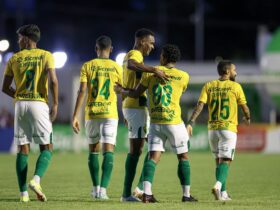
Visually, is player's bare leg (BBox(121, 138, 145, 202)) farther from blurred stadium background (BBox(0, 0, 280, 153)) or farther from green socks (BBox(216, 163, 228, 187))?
blurred stadium background (BBox(0, 0, 280, 153))

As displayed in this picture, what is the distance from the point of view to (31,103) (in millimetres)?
13625

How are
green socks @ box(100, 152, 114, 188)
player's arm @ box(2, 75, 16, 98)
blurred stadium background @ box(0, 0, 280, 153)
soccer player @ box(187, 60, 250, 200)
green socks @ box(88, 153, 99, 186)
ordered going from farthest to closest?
blurred stadium background @ box(0, 0, 280, 153) → soccer player @ box(187, 60, 250, 200) → green socks @ box(88, 153, 99, 186) → green socks @ box(100, 152, 114, 188) → player's arm @ box(2, 75, 16, 98)

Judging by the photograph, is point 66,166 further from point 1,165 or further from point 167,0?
point 167,0

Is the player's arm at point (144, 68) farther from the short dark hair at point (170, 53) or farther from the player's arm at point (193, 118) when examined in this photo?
the player's arm at point (193, 118)

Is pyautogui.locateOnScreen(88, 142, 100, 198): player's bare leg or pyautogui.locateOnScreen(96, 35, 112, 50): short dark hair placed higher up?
pyautogui.locateOnScreen(96, 35, 112, 50): short dark hair

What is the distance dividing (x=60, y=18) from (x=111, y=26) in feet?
14.7

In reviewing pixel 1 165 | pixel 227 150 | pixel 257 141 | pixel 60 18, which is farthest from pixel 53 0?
pixel 227 150

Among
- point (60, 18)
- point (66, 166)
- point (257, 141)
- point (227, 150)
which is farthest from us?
point (60, 18)

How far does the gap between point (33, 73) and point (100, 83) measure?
1.10 meters

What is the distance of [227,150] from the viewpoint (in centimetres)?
1479

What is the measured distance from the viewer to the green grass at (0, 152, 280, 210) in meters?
13.3

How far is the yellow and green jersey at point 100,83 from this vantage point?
14305 mm

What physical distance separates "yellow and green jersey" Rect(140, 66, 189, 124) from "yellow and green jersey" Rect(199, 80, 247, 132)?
4.01 ft

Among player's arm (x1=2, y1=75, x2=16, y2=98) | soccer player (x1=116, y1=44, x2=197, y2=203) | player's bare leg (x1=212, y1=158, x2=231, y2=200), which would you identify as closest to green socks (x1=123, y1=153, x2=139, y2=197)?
soccer player (x1=116, y1=44, x2=197, y2=203)
